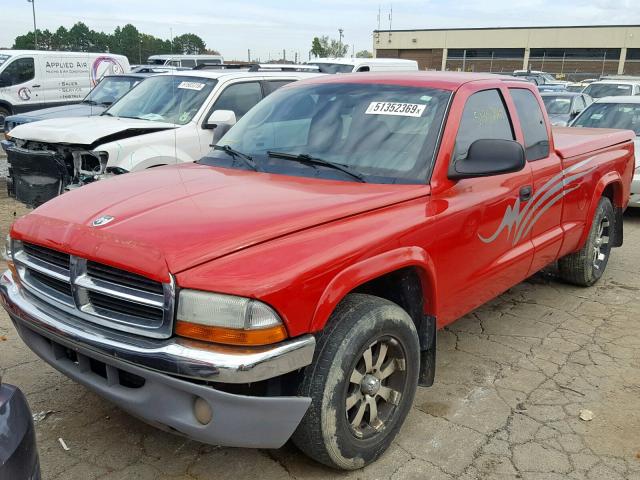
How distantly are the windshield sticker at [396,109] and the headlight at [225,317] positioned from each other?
168 centimetres

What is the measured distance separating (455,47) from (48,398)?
6911 centimetres

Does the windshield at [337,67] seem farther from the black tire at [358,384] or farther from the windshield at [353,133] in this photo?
the black tire at [358,384]

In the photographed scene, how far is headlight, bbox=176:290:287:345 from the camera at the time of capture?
228 centimetres

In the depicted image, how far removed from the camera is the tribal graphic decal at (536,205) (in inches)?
150

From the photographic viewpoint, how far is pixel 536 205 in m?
4.14

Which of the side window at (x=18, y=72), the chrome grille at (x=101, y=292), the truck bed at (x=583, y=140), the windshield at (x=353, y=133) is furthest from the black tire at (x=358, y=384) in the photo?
the side window at (x=18, y=72)

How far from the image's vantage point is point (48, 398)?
349 centimetres

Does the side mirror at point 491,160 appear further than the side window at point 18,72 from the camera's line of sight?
No

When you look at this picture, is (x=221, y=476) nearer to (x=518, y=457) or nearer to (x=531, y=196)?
(x=518, y=457)

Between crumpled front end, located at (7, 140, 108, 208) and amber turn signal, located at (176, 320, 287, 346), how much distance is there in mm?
4380

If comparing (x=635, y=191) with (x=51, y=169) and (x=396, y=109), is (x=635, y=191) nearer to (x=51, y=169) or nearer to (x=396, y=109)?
(x=396, y=109)

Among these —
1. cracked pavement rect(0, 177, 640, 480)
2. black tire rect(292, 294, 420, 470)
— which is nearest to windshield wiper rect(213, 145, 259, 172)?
black tire rect(292, 294, 420, 470)

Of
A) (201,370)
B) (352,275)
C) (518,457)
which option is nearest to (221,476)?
(201,370)

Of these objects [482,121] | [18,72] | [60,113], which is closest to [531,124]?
[482,121]
